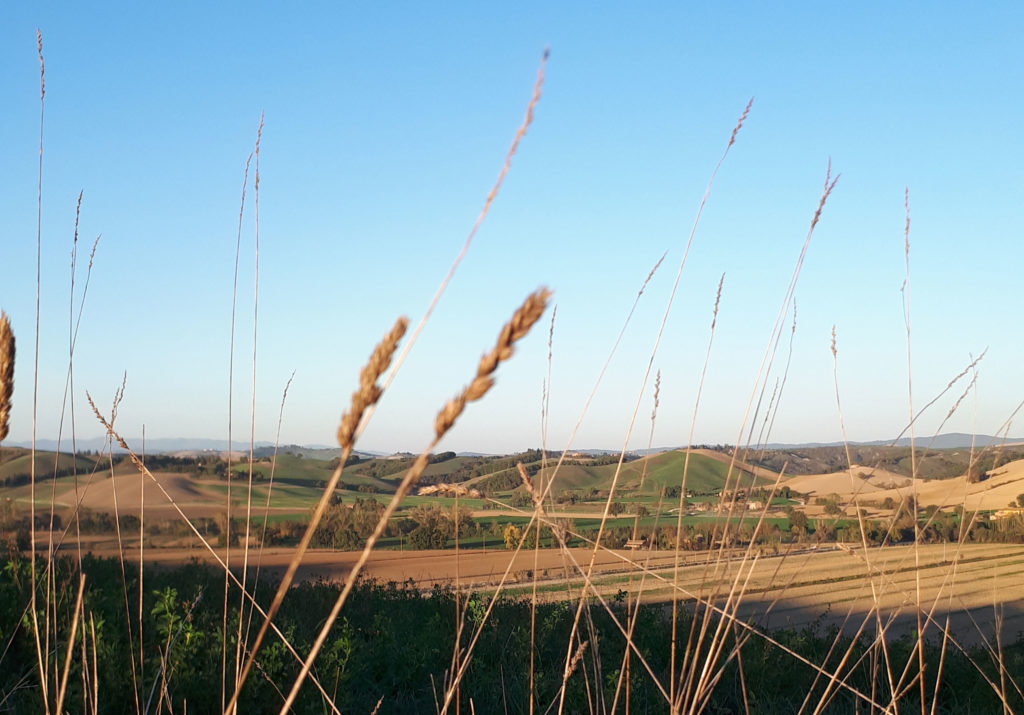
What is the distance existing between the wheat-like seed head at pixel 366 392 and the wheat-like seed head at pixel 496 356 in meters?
0.07

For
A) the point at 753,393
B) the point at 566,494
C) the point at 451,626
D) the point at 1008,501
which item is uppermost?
the point at 753,393

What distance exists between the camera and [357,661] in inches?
163

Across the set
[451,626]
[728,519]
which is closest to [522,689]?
[451,626]

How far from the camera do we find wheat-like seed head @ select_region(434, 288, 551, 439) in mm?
708

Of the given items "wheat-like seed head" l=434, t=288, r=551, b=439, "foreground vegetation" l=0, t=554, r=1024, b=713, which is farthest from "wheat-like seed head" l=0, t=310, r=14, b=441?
"foreground vegetation" l=0, t=554, r=1024, b=713

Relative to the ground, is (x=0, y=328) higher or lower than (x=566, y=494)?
higher

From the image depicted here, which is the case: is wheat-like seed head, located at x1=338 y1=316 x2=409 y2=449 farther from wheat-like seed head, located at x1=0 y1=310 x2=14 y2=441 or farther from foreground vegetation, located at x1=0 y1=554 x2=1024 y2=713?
foreground vegetation, located at x1=0 y1=554 x2=1024 y2=713

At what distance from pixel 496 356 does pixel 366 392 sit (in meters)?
0.14

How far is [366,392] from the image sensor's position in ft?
2.45

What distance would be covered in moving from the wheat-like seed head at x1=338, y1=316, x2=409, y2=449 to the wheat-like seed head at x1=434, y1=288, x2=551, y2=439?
7 cm

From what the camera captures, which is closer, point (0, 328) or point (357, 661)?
point (0, 328)

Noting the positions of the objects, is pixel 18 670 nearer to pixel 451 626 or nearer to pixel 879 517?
pixel 451 626

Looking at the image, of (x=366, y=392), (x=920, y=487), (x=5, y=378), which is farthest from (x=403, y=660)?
(x=366, y=392)

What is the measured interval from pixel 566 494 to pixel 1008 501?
6.50 metres
